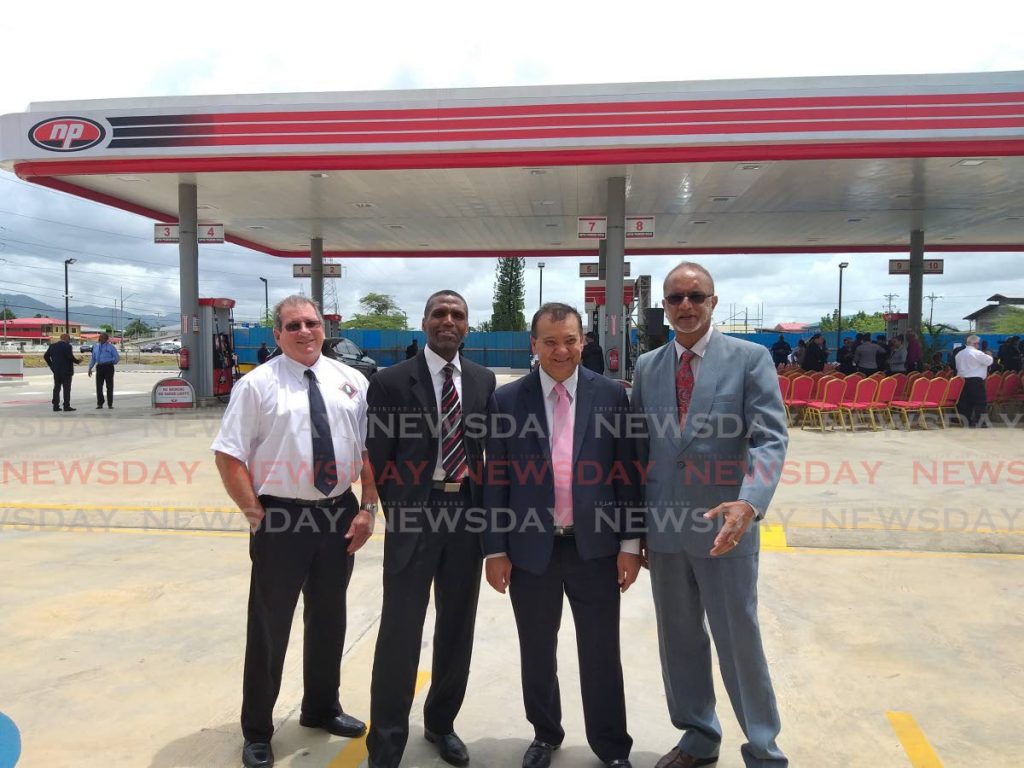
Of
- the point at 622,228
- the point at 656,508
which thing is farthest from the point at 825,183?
the point at 656,508

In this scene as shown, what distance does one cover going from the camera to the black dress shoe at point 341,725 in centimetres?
322

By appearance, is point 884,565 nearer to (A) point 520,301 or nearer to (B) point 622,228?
(B) point 622,228

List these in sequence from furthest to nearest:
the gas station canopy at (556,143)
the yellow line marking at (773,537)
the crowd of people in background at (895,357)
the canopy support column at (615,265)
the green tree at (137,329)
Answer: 1. the green tree at (137,329)
2. the crowd of people in background at (895,357)
3. the canopy support column at (615,265)
4. the gas station canopy at (556,143)
5. the yellow line marking at (773,537)

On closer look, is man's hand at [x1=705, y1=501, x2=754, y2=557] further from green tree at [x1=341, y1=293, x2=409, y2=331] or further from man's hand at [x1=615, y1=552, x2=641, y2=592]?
green tree at [x1=341, y1=293, x2=409, y2=331]

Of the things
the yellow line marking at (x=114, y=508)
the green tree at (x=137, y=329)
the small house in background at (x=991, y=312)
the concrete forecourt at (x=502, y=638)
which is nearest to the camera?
the concrete forecourt at (x=502, y=638)

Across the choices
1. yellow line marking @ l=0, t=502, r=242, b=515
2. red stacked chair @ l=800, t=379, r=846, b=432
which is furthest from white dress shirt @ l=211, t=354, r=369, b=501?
red stacked chair @ l=800, t=379, r=846, b=432

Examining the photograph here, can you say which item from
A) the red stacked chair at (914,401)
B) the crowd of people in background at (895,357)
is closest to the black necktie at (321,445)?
the red stacked chair at (914,401)

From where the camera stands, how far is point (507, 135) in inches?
525

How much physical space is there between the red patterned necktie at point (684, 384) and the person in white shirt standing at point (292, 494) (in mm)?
1345

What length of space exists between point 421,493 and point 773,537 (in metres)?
4.26

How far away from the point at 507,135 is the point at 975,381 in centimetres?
945

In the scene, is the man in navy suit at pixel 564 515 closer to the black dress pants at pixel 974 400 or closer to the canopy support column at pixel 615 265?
the black dress pants at pixel 974 400

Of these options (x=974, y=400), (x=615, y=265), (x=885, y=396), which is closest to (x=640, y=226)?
(x=615, y=265)

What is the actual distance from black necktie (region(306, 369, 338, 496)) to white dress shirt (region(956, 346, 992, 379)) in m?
13.1
